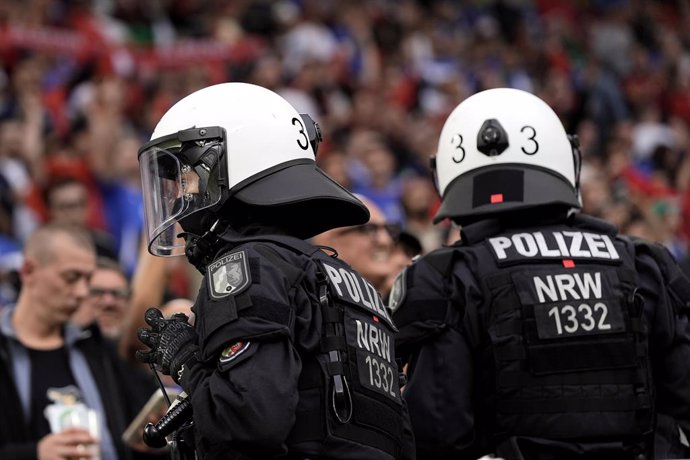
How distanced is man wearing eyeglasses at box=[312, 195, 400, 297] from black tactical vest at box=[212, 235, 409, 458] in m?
2.27

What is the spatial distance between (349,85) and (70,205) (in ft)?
20.2

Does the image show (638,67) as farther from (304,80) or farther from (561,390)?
(561,390)

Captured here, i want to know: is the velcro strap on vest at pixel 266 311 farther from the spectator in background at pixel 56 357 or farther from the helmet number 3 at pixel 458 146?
the spectator in background at pixel 56 357

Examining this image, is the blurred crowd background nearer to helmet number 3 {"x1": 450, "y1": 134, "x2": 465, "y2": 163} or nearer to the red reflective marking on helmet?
helmet number 3 {"x1": 450, "y1": 134, "x2": 465, "y2": 163}

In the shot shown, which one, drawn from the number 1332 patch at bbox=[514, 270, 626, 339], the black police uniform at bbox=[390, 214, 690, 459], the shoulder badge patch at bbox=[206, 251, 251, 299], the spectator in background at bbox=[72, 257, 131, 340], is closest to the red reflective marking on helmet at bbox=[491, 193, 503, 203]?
the black police uniform at bbox=[390, 214, 690, 459]

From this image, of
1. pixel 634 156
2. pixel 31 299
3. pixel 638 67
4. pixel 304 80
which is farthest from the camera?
pixel 638 67

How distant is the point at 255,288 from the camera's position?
3.67m

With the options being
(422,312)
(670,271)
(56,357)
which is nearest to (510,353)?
(422,312)

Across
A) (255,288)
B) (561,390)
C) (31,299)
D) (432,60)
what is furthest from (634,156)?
(255,288)

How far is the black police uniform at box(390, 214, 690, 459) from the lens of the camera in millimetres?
4473

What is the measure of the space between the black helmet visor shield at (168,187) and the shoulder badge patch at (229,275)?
0.27 metres

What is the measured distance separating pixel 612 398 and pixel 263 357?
1.47m

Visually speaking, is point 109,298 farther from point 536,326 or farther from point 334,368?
point 334,368

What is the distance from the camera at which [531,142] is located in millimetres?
4871
